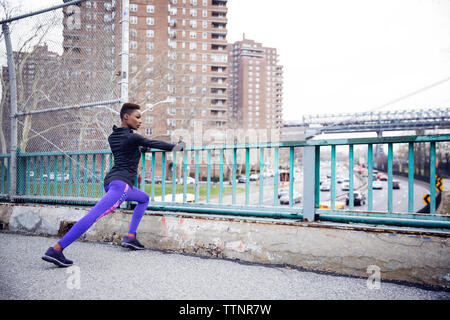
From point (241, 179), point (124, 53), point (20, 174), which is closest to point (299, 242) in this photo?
point (241, 179)

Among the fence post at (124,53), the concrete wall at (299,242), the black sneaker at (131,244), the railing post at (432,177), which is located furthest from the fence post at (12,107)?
the railing post at (432,177)

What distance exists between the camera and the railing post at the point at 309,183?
3332mm

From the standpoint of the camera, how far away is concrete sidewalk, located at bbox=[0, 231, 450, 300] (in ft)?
7.86

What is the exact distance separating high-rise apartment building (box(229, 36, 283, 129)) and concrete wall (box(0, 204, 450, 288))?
134 meters

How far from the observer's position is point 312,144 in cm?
334

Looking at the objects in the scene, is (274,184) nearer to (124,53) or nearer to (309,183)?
(309,183)

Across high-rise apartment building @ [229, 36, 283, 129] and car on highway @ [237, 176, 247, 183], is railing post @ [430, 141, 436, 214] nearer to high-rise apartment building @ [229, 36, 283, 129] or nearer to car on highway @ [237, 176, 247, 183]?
car on highway @ [237, 176, 247, 183]

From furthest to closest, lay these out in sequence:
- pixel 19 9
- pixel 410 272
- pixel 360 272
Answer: pixel 19 9, pixel 360 272, pixel 410 272

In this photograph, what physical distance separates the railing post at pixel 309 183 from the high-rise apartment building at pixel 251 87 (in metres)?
134

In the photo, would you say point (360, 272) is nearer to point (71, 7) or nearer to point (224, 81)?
point (71, 7)

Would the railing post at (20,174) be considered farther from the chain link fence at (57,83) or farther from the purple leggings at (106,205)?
the purple leggings at (106,205)

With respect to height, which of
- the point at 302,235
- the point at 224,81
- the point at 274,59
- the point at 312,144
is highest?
the point at 274,59
